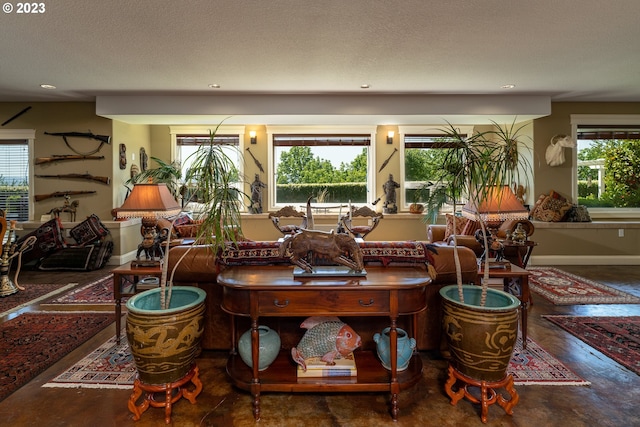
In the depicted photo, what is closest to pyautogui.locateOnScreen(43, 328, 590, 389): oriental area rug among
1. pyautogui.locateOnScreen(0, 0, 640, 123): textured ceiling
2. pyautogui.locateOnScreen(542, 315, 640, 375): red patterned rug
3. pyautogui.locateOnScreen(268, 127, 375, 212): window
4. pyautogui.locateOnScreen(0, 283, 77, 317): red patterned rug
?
pyautogui.locateOnScreen(542, 315, 640, 375): red patterned rug

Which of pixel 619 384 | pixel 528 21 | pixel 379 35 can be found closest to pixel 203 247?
pixel 379 35

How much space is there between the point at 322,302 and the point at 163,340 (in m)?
0.84

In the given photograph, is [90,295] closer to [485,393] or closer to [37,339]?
[37,339]

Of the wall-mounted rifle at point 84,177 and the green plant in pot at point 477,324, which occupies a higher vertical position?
the wall-mounted rifle at point 84,177

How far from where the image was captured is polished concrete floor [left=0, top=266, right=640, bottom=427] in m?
1.84

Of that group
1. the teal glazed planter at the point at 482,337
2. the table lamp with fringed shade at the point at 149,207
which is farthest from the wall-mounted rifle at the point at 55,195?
the teal glazed planter at the point at 482,337

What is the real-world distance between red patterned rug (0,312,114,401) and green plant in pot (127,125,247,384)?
101cm

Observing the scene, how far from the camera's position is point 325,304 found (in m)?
1.82

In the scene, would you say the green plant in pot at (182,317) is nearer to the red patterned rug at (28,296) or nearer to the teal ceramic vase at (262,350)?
the teal ceramic vase at (262,350)

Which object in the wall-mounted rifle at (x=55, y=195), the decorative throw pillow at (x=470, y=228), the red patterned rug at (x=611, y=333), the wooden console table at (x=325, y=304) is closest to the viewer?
the wooden console table at (x=325, y=304)

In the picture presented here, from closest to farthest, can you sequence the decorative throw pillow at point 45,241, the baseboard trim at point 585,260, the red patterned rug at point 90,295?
the red patterned rug at point 90,295
the decorative throw pillow at point 45,241
the baseboard trim at point 585,260

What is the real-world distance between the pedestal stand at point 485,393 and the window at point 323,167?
4.96 m

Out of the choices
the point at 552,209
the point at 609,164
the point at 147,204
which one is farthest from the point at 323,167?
the point at 609,164

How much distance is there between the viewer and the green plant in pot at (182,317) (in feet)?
5.97
